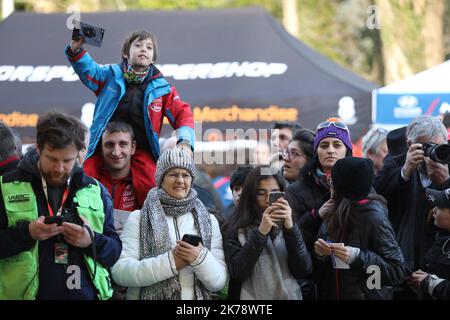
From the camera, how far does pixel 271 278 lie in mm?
5395

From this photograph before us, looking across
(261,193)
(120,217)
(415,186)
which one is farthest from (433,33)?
(261,193)

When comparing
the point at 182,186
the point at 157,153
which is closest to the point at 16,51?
the point at 157,153

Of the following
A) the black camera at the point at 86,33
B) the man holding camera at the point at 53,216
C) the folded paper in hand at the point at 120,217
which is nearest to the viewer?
the man holding camera at the point at 53,216

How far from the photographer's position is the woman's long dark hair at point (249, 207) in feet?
18.2

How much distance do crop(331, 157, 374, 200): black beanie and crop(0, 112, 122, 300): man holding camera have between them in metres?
1.45

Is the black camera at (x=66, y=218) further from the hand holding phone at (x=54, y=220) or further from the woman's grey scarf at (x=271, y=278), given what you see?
the woman's grey scarf at (x=271, y=278)

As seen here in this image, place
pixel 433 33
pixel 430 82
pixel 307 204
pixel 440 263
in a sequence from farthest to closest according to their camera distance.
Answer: pixel 433 33 → pixel 430 82 → pixel 307 204 → pixel 440 263

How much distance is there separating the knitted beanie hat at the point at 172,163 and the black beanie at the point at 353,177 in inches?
35.2

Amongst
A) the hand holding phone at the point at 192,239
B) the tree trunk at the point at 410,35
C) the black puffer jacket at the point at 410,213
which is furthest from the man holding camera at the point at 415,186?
the tree trunk at the point at 410,35

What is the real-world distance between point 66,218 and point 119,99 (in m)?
1.54

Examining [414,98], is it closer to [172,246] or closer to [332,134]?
[332,134]
